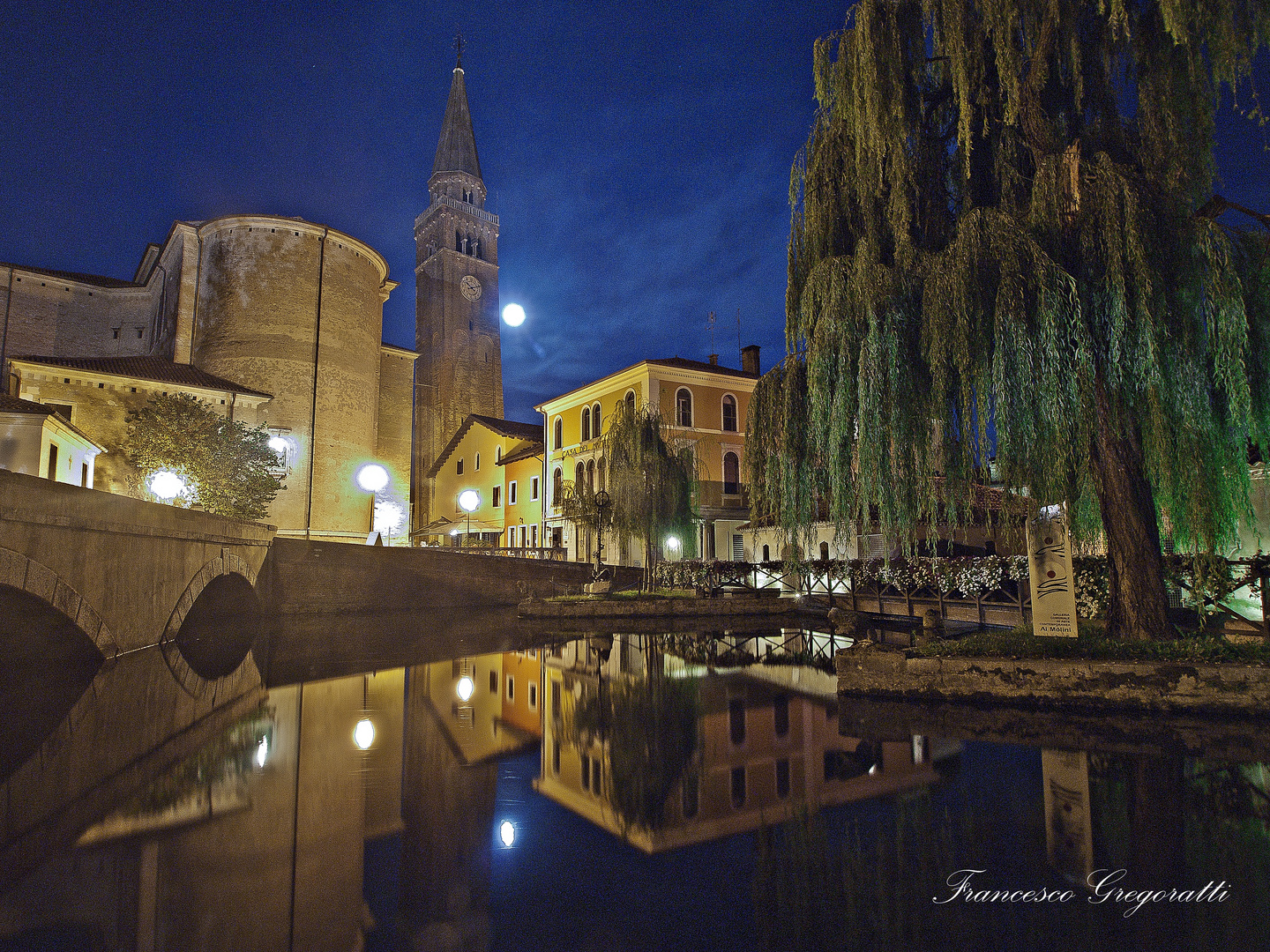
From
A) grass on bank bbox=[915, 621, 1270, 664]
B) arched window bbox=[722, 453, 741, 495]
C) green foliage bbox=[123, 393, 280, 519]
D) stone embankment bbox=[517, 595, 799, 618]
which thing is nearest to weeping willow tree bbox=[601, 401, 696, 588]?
stone embankment bbox=[517, 595, 799, 618]

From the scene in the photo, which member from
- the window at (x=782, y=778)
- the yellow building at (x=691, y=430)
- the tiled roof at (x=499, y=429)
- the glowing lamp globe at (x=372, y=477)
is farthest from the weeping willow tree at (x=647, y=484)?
the tiled roof at (x=499, y=429)

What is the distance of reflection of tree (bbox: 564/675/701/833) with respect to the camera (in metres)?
5.15

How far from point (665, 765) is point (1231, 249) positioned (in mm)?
8314

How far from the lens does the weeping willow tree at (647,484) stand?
2222cm

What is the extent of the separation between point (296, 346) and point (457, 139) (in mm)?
43299

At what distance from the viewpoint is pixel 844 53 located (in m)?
9.57

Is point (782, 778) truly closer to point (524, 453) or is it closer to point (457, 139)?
point (524, 453)

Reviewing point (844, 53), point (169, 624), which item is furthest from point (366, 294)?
point (844, 53)

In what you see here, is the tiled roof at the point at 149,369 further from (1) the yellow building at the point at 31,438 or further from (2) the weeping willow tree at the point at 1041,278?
(2) the weeping willow tree at the point at 1041,278

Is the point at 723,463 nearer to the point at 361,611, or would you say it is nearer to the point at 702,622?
the point at 702,622

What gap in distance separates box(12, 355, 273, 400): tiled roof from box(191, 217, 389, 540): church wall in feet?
5.30

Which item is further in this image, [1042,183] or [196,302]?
[196,302]

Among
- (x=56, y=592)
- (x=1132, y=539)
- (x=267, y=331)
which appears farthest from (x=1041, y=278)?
(x=267, y=331)

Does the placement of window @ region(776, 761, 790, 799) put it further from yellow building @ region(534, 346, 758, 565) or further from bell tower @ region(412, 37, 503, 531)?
bell tower @ region(412, 37, 503, 531)
